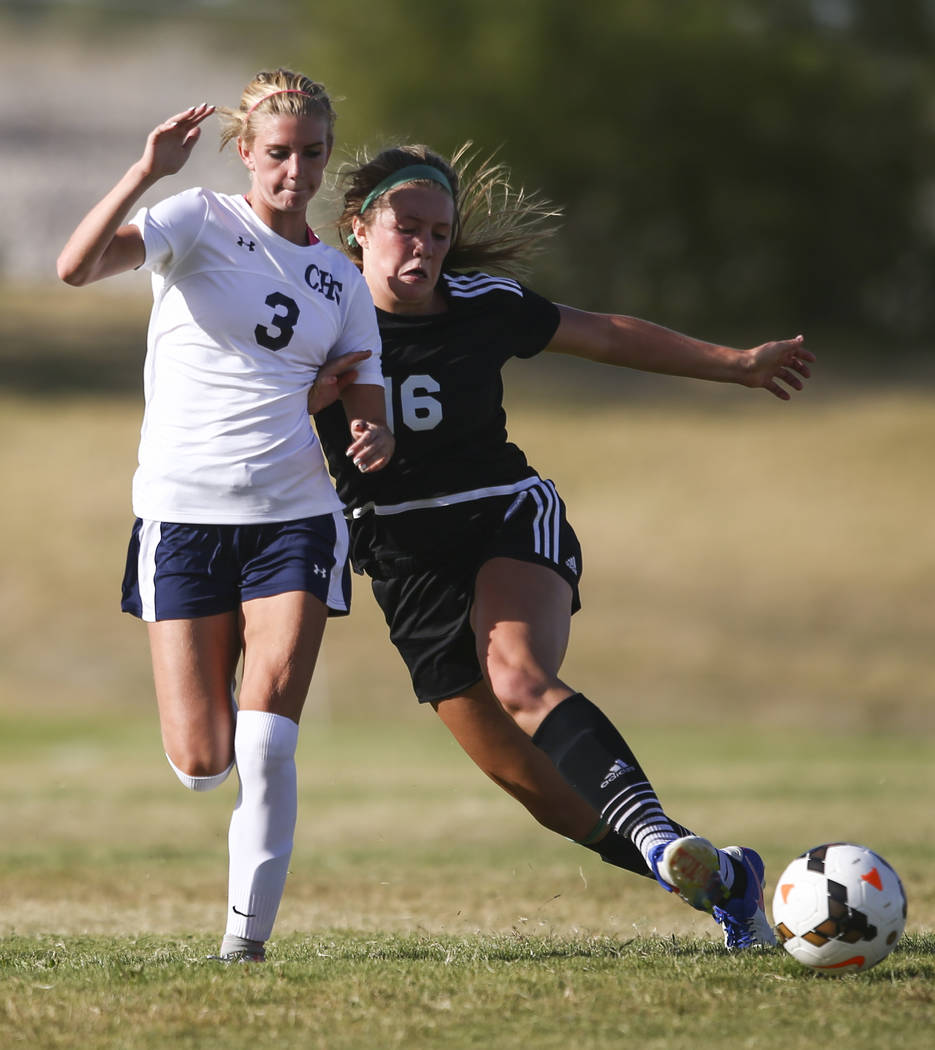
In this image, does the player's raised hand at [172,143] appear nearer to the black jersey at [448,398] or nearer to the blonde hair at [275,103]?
the blonde hair at [275,103]

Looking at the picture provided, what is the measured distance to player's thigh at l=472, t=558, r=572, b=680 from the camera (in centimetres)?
490

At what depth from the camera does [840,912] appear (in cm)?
434

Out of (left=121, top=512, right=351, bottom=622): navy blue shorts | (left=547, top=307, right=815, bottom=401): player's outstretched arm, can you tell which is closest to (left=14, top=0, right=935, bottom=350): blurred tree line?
(left=547, top=307, right=815, bottom=401): player's outstretched arm

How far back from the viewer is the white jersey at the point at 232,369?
4688 mm

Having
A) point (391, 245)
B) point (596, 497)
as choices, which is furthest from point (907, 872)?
point (596, 497)

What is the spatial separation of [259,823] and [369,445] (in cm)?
114

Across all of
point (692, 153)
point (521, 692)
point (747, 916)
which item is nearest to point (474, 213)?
point (521, 692)

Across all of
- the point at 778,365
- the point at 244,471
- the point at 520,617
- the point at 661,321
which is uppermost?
the point at 661,321

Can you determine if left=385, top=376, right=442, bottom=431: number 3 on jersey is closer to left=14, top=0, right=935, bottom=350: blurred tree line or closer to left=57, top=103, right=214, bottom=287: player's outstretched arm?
left=57, top=103, right=214, bottom=287: player's outstretched arm

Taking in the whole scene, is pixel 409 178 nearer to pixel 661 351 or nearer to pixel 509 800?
pixel 661 351

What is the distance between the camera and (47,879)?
8539mm

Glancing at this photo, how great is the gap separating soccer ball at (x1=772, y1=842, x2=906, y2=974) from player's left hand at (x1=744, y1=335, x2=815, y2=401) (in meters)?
1.66

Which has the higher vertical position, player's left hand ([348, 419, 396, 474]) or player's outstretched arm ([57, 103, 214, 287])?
player's outstretched arm ([57, 103, 214, 287])

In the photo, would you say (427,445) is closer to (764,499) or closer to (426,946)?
(426,946)
